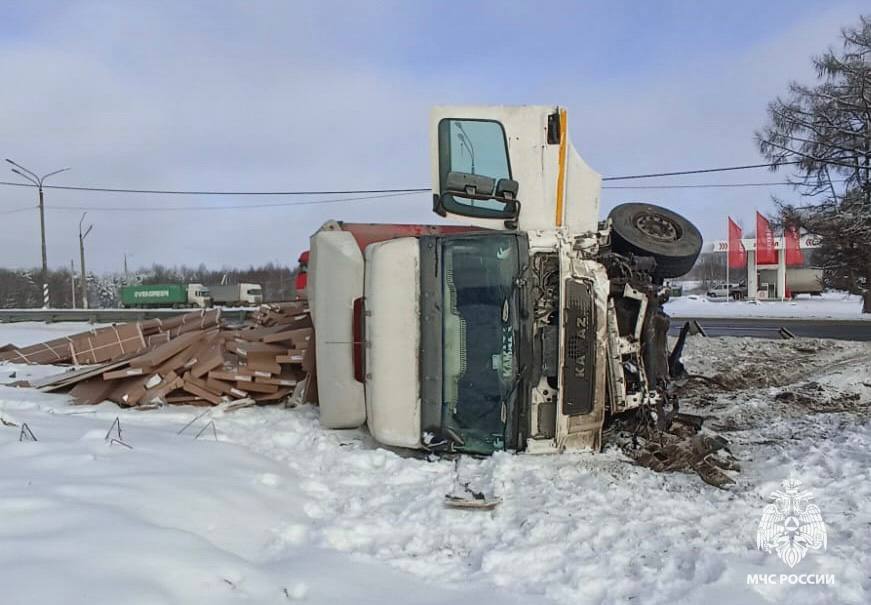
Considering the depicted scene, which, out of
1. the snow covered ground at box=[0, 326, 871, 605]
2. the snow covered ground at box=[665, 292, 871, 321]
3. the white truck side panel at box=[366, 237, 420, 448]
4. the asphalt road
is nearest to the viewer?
the snow covered ground at box=[0, 326, 871, 605]

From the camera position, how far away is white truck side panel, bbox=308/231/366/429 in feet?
15.2

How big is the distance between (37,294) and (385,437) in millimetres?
65760

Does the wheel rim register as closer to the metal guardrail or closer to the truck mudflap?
the truck mudflap

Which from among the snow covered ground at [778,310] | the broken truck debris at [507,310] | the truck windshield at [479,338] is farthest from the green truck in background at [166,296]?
the truck windshield at [479,338]

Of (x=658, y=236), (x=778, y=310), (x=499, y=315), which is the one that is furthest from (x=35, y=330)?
(x=778, y=310)

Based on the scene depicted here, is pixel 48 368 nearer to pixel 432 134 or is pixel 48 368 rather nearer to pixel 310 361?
pixel 310 361

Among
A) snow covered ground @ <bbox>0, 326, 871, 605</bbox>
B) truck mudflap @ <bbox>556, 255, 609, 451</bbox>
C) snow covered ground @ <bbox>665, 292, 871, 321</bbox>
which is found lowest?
snow covered ground @ <bbox>665, 292, 871, 321</bbox>

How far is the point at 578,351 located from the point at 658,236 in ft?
5.31

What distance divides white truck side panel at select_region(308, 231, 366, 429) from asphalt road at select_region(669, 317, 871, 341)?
12.0 m

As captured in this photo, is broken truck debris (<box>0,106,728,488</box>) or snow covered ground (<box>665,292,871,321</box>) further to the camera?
snow covered ground (<box>665,292,871,321</box>)

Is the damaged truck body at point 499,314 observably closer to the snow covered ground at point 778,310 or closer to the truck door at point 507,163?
the truck door at point 507,163

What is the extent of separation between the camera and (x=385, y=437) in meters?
4.18

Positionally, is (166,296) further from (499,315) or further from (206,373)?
(499,315)

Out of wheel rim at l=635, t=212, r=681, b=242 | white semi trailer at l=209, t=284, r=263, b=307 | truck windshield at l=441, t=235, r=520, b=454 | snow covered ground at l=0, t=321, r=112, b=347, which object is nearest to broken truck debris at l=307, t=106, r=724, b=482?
truck windshield at l=441, t=235, r=520, b=454
